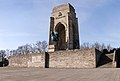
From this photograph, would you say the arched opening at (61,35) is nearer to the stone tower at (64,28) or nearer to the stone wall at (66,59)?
the stone tower at (64,28)

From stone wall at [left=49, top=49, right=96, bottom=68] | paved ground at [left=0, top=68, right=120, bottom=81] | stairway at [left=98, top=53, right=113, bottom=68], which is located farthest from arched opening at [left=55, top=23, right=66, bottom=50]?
paved ground at [left=0, top=68, right=120, bottom=81]

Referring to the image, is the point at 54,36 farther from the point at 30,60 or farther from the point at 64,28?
the point at 30,60

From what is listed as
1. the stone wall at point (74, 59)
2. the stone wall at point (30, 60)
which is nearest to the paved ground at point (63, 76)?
the stone wall at point (74, 59)

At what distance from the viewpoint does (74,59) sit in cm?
2627

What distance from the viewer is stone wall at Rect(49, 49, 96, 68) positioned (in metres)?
24.7

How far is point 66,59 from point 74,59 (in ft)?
4.82

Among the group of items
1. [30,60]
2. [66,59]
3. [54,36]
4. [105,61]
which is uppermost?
[54,36]

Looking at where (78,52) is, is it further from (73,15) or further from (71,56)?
(73,15)

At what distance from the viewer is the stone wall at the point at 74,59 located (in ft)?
81.0

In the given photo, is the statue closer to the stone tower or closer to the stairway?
the stone tower

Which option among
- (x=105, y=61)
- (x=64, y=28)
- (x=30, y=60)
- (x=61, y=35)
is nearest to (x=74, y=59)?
(x=105, y=61)

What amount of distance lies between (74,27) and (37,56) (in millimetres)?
14882

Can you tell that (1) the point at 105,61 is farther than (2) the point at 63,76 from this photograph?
Yes

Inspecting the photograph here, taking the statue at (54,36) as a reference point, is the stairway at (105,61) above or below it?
below
